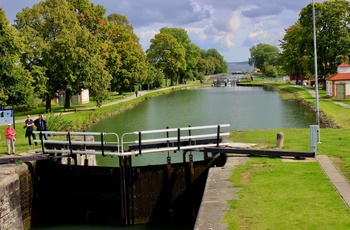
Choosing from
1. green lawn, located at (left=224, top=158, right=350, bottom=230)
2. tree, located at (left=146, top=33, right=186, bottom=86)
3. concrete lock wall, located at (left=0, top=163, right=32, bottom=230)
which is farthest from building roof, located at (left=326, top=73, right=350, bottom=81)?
tree, located at (left=146, top=33, right=186, bottom=86)

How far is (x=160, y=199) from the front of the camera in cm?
1733

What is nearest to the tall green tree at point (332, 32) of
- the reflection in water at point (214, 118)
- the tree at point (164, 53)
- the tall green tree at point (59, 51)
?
the reflection in water at point (214, 118)

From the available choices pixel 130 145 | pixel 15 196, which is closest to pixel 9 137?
pixel 15 196

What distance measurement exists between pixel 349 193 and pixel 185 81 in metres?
116

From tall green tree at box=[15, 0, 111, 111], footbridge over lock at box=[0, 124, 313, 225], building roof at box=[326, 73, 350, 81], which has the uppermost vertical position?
tall green tree at box=[15, 0, 111, 111]

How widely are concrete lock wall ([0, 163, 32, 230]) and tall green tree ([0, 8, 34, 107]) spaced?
1962 centimetres

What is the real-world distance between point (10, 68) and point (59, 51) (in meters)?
9.09

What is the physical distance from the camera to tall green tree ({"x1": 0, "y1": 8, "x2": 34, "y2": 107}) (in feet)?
118

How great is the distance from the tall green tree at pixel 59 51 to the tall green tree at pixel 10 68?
5268mm

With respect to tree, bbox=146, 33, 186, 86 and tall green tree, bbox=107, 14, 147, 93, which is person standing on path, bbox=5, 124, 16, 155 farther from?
tree, bbox=146, 33, 186, 86

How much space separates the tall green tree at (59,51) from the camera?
44281 mm

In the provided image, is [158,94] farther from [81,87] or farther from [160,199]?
[160,199]

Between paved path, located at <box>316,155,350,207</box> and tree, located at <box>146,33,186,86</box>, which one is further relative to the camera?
tree, located at <box>146,33,186,86</box>

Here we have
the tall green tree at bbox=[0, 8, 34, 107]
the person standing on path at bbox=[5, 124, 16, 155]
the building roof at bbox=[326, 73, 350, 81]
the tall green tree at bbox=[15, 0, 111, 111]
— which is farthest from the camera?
the building roof at bbox=[326, 73, 350, 81]
